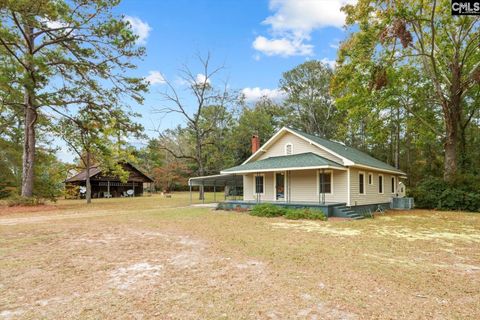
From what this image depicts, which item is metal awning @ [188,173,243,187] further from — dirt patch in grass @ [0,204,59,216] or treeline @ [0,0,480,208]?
dirt patch in grass @ [0,204,59,216]

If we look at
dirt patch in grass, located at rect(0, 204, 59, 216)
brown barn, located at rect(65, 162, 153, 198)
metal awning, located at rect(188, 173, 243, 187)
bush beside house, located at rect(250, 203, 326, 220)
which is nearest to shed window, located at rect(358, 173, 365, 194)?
bush beside house, located at rect(250, 203, 326, 220)

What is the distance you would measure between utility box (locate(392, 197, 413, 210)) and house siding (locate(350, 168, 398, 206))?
45cm

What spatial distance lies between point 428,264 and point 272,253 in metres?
3.19

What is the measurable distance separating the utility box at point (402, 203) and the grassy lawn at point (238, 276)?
11060 millimetres

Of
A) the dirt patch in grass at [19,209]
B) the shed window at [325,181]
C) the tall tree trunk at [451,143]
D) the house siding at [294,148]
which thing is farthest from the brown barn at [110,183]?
the tall tree trunk at [451,143]

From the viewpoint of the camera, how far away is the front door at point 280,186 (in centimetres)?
1745

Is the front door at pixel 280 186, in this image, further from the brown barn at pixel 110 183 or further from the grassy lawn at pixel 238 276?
the brown barn at pixel 110 183

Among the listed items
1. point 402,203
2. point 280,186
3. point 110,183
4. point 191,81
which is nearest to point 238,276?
point 280,186

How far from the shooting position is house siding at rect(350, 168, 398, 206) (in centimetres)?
1527

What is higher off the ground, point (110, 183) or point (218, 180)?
point (218, 180)

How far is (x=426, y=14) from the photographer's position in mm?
17875

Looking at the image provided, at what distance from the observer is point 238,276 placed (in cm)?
489

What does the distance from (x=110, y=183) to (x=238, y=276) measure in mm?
37387

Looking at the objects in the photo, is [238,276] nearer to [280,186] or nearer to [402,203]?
[280,186]
